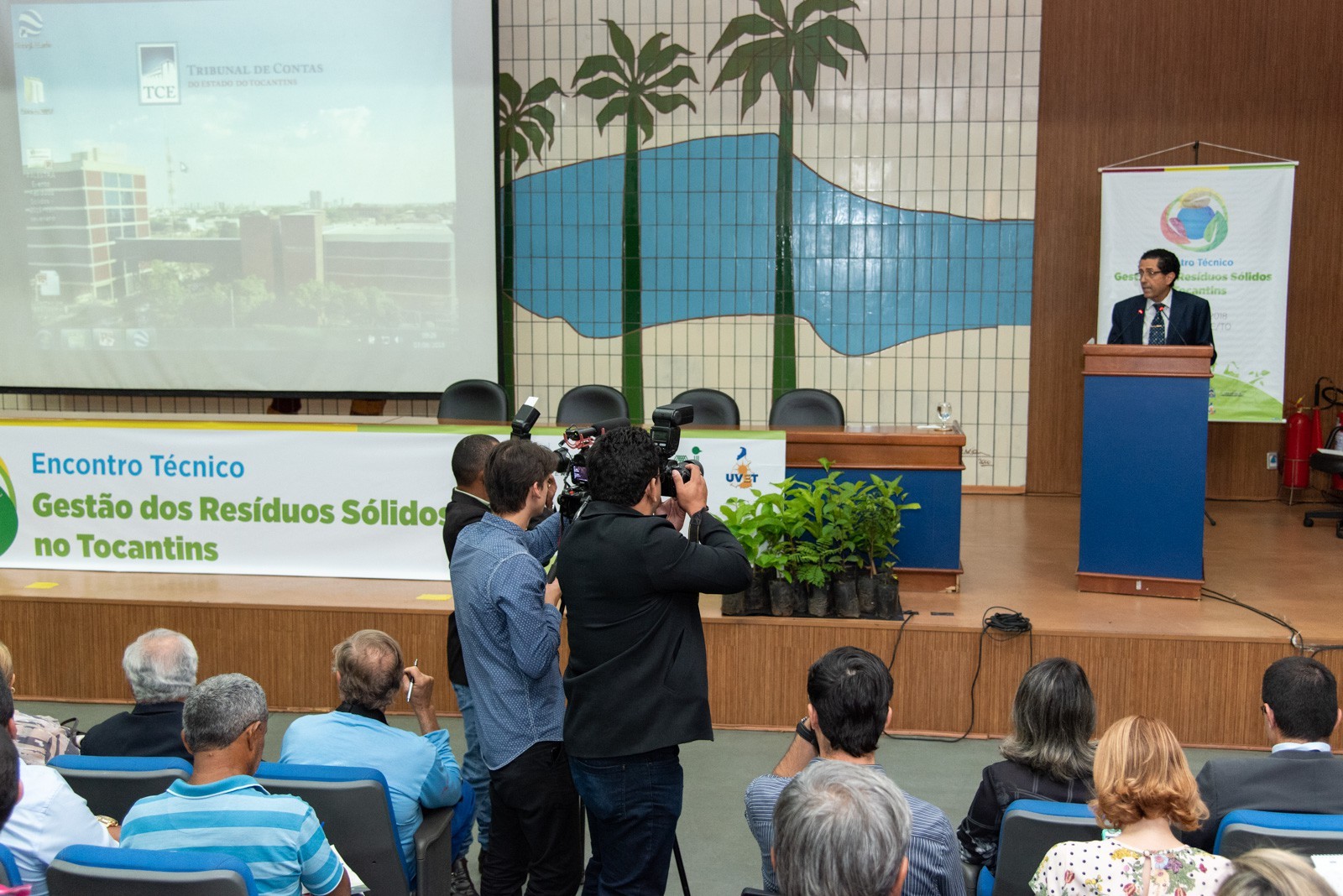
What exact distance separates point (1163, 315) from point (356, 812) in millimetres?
3989

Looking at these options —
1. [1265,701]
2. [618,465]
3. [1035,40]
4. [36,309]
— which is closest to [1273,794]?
[1265,701]

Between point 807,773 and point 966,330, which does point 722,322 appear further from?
point 807,773

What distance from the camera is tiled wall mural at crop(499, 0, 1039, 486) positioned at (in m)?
7.30

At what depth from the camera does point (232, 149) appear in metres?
6.80

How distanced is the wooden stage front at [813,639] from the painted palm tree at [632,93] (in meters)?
3.26

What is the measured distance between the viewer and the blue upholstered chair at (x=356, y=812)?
2268 mm

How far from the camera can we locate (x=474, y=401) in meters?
5.97

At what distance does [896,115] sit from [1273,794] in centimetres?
581

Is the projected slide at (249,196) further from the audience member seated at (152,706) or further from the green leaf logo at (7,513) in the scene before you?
the audience member seated at (152,706)

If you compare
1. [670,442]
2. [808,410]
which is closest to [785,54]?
[808,410]

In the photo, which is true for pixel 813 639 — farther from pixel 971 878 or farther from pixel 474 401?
pixel 474 401

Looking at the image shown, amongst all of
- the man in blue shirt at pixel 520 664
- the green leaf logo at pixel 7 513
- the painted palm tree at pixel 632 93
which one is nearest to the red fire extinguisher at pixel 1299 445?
the painted palm tree at pixel 632 93

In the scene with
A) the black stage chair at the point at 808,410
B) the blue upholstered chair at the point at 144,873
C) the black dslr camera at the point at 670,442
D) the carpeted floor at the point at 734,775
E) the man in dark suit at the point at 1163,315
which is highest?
the man in dark suit at the point at 1163,315

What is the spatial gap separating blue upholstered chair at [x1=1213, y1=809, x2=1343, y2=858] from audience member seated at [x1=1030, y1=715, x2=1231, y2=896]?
0.34 feet
